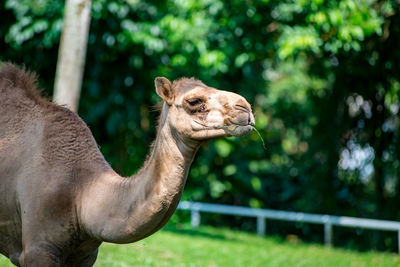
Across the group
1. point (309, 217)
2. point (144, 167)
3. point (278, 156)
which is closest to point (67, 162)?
point (144, 167)

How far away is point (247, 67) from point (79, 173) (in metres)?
10.4

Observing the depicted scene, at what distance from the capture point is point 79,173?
4.63m

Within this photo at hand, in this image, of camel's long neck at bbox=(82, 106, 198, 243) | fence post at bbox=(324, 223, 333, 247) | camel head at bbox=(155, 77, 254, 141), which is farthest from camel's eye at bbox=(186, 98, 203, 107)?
fence post at bbox=(324, 223, 333, 247)

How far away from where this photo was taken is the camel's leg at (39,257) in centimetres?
434

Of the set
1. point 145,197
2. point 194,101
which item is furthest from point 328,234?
point 194,101

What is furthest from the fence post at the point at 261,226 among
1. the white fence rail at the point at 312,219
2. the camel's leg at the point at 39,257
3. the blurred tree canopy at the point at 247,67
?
the camel's leg at the point at 39,257

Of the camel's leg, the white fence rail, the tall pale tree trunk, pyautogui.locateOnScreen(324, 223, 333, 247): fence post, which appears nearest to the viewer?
the camel's leg

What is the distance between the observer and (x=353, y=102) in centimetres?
1364

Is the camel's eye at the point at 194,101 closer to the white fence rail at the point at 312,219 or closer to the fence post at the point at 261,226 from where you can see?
the white fence rail at the point at 312,219

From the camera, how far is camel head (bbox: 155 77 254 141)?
→ 3705mm

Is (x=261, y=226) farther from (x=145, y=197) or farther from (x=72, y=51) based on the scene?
(x=145, y=197)

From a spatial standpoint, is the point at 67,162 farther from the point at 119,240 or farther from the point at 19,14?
the point at 19,14

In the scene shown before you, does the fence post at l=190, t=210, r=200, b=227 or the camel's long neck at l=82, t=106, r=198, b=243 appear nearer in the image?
the camel's long neck at l=82, t=106, r=198, b=243

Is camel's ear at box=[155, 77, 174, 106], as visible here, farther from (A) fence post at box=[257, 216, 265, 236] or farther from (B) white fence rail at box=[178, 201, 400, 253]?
(A) fence post at box=[257, 216, 265, 236]
